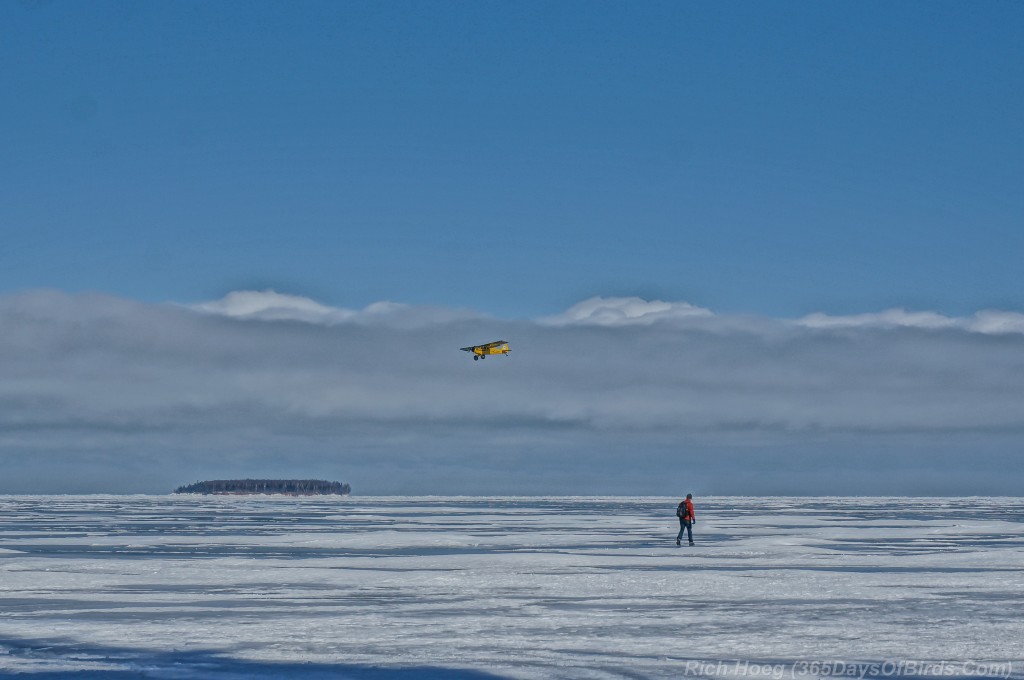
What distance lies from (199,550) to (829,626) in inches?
846

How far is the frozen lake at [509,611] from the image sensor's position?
13.8m

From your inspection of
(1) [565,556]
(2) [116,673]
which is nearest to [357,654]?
(2) [116,673]

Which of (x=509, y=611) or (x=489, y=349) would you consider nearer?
(x=509, y=611)

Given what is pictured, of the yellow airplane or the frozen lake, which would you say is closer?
the frozen lake

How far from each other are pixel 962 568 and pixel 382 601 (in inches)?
555

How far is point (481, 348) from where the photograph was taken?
6731 cm

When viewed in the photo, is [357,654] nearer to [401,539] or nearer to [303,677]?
[303,677]

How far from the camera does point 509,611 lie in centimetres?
1897

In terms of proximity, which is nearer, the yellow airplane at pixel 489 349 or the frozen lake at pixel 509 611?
the frozen lake at pixel 509 611

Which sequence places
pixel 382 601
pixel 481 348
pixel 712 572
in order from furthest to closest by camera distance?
pixel 481 348
pixel 712 572
pixel 382 601

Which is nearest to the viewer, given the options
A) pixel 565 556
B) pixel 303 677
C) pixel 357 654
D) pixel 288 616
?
pixel 303 677

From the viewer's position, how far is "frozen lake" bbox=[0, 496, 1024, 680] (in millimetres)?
13844

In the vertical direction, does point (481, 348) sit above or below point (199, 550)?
above

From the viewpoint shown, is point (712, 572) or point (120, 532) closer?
point (712, 572)
